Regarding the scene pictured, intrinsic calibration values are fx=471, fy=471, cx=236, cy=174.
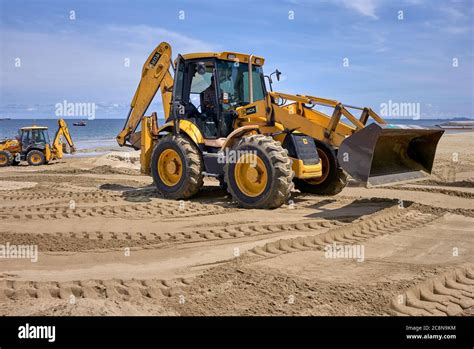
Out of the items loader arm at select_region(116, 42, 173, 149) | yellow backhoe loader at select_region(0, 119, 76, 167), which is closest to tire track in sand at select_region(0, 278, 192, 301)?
loader arm at select_region(116, 42, 173, 149)

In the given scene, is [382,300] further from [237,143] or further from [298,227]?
[237,143]

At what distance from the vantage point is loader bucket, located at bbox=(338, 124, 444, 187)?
7.18 m

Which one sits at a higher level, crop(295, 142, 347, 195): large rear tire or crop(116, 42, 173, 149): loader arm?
crop(116, 42, 173, 149): loader arm

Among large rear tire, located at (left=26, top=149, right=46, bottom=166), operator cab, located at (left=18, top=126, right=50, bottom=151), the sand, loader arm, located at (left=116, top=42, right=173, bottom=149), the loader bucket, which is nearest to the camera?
the sand

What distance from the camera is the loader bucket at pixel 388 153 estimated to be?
23.6ft

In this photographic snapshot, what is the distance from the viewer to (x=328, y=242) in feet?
19.5

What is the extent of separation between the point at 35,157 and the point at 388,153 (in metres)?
16.1

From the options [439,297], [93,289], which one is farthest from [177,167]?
[439,297]

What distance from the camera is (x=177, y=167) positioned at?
948 cm

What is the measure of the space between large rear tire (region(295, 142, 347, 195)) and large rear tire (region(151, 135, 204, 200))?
231cm

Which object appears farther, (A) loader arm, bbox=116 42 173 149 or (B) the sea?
(B) the sea

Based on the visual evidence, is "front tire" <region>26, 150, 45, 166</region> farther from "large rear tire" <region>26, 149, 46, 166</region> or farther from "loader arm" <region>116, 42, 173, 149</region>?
"loader arm" <region>116, 42, 173, 149</region>

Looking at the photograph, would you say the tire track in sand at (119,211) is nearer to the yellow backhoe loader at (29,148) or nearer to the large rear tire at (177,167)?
the large rear tire at (177,167)
